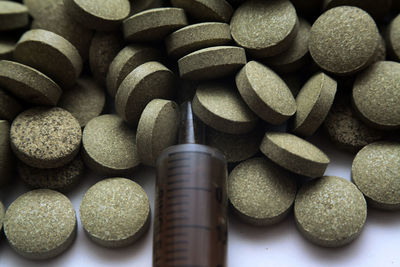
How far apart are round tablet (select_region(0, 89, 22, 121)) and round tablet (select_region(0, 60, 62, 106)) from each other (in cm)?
3

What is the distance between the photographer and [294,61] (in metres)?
1.64

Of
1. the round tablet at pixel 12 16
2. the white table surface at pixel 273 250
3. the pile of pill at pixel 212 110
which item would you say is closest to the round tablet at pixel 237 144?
the pile of pill at pixel 212 110

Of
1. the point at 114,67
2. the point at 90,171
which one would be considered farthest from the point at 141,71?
the point at 90,171

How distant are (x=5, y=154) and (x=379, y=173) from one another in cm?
142

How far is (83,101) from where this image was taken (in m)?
1.75

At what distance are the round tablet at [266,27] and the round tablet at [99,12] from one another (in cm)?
46

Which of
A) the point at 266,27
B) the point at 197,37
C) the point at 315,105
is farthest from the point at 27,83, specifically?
the point at 315,105

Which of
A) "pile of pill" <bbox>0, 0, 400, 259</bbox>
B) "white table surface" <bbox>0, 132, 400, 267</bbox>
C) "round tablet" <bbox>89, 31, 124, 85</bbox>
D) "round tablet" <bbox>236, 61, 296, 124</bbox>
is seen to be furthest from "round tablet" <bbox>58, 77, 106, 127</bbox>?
"round tablet" <bbox>236, 61, 296, 124</bbox>

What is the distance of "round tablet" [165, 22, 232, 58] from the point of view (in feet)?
5.01

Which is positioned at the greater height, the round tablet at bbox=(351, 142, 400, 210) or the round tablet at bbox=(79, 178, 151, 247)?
the round tablet at bbox=(351, 142, 400, 210)

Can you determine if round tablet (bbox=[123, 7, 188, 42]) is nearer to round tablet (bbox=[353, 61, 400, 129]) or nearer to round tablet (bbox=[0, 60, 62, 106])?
round tablet (bbox=[0, 60, 62, 106])

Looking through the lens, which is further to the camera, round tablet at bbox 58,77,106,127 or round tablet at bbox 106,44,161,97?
round tablet at bbox 58,77,106,127

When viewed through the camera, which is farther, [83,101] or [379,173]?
[83,101]

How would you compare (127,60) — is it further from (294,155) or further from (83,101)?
(294,155)
